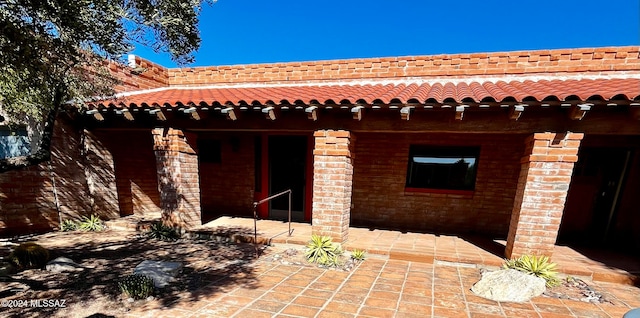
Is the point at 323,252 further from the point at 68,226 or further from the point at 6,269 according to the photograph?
the point at 68,226

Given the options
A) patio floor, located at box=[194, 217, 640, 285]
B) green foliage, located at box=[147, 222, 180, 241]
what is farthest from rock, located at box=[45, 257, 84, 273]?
patio floor, located at box=[194, 217, 640, 285]

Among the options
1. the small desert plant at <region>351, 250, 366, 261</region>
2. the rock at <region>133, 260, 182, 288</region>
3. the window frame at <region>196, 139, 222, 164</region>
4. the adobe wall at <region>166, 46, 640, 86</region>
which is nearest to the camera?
the rock at <region>133, 260, 182, 288</region>

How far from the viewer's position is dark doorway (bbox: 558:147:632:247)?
5204mm

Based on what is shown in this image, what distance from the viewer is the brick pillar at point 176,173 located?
5.13 m

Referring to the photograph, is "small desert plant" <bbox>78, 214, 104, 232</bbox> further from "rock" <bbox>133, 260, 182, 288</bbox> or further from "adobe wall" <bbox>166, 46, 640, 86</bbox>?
"adobe wall" <bbox>166, 46, 640, 86</bbox>

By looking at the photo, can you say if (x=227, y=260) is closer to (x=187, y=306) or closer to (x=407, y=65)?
(x=187, y=306)

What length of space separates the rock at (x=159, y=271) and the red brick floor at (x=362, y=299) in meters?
0.58

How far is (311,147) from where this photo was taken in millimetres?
6426

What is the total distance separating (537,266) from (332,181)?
134 inches

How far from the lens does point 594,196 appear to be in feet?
17.7

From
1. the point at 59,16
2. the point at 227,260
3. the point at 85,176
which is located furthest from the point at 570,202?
the point at 85,176

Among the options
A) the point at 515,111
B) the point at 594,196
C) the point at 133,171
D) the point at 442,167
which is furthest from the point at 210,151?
the point at 594,196

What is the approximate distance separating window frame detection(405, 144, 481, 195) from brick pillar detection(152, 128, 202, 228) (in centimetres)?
505

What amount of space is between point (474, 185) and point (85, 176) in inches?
359
